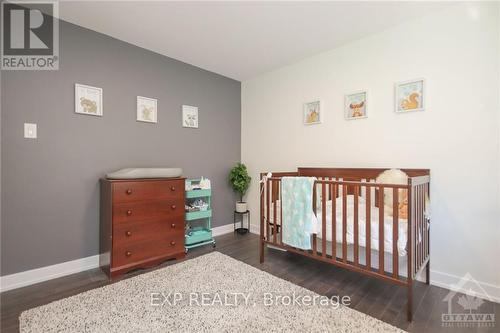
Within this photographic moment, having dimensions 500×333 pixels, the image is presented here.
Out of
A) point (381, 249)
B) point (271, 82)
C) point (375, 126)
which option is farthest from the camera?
point (271, 82)

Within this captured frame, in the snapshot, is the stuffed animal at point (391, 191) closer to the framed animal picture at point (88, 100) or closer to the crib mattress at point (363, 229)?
the crib mattress at point (363, 229)

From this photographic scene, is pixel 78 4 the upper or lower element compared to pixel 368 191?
upper

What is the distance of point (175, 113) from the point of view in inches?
122

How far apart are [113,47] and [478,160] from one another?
3.64m

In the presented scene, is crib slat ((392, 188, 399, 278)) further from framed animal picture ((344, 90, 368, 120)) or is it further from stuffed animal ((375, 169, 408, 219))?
framed animal picture ((344, 90, 368, 120))

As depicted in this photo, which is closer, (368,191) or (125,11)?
(368,191)

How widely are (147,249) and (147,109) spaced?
5.26ft

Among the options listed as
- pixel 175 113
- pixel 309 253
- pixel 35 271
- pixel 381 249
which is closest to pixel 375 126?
pixel 381 249

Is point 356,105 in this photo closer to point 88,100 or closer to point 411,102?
point 411,102

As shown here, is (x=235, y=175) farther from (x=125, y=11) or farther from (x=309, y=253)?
(x=125, y=11)

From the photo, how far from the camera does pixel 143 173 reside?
2359 mm

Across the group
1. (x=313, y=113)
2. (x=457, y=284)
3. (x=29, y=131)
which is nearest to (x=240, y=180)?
(x=313, y=113)

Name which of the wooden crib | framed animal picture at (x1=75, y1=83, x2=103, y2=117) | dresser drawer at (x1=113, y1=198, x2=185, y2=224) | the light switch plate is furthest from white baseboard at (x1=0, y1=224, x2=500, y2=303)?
framed animal picture at (x1=75, y1=83, x2=103, y2=117)

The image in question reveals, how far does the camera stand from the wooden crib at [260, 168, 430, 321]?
1.67 meters
